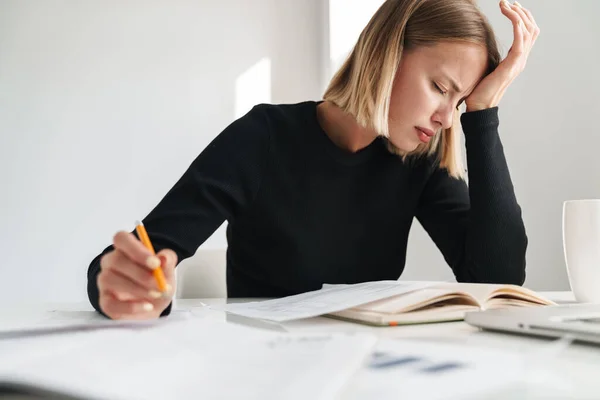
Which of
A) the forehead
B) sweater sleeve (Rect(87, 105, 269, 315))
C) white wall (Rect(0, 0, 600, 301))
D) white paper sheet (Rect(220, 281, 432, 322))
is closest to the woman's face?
the forehead

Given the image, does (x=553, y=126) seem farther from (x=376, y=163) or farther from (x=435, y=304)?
(x=435, y=304)

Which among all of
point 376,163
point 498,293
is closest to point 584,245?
point 498,293

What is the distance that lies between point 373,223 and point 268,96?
164cm

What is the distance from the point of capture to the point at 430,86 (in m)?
1.06

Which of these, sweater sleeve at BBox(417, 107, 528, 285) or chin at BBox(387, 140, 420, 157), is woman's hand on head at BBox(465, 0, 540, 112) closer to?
sweater sleeve at BBox(417, 107, 528, 285)

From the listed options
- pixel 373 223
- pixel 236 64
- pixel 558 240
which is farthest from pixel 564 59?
pixel 236 64

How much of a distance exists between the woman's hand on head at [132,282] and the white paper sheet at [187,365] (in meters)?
0.13

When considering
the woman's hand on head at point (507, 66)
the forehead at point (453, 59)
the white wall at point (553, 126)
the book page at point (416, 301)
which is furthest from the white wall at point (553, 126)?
the book page at point (416, 301)

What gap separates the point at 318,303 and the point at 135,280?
0.71ft

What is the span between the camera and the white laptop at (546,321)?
17.8 inches

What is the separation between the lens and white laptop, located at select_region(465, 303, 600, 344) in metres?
0.45

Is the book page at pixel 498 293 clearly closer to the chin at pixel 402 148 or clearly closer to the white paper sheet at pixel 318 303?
the white paper sheet at pixel 318 303

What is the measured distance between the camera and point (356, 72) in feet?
3.75

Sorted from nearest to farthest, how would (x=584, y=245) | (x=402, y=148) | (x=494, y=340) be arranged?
(x=494, y=340) < (x=584, y=245) < (x=402, y=148)
